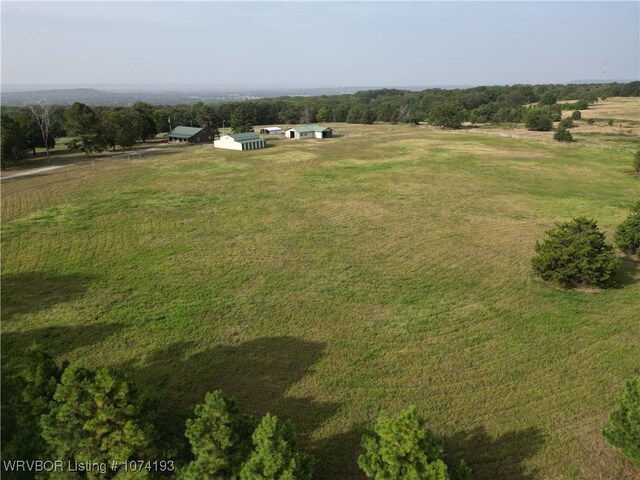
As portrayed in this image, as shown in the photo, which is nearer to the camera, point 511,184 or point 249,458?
point 249,458

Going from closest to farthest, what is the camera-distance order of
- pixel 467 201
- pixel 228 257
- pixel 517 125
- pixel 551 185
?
pixel 228 257
pixel 467 201
pixel 551 185
pixel 517 125

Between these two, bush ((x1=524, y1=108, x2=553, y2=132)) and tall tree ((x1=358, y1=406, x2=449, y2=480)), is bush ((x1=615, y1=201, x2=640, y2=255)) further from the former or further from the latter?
bush ((x1=524, y1=108, x2=553, y2=132))

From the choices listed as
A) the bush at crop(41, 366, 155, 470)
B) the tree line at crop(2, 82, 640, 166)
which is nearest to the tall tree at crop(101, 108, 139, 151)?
the tree line at crop(2, 82, 640, 166)

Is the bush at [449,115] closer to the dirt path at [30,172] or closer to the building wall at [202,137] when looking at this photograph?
the building wall at [202,137]

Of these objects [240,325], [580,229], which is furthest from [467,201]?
[240,325]

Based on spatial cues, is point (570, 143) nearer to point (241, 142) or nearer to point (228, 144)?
point (241, 142)

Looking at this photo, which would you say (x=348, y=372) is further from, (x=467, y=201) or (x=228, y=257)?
(x=467, y=201)

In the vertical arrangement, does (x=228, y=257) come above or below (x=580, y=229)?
below
